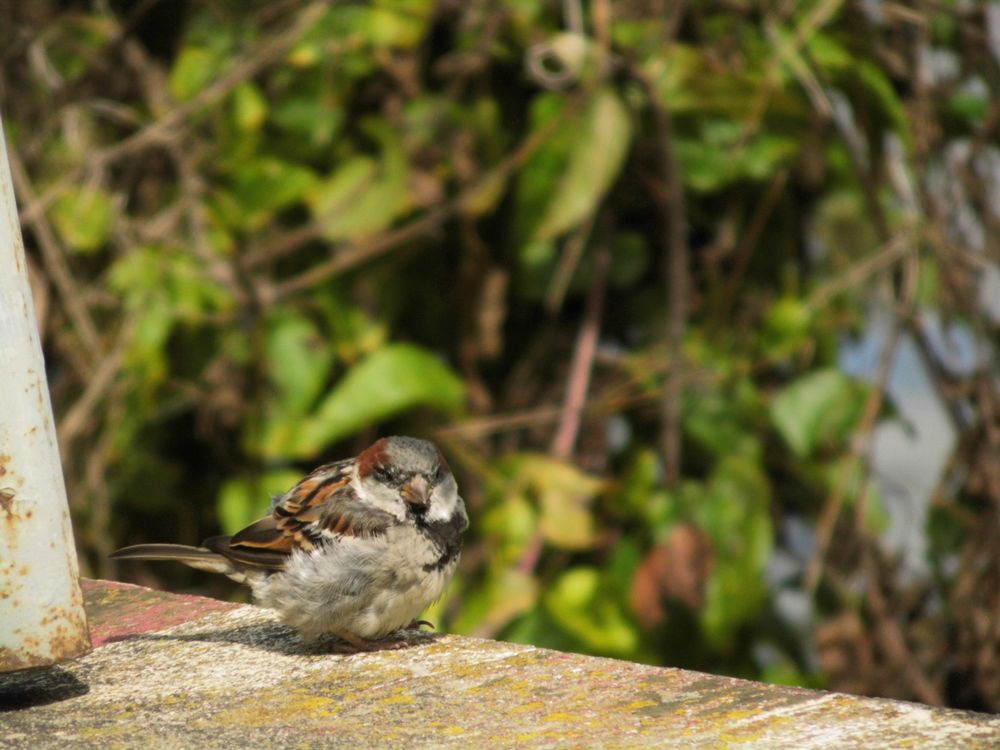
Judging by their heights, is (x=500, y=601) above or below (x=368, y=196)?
below

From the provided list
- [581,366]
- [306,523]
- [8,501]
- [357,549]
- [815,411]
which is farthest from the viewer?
[581,366]

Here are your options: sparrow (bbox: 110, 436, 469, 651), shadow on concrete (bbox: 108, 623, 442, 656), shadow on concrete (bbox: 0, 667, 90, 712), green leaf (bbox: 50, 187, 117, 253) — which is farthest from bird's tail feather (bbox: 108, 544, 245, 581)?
green leaf (bbox: 50, 187, 117, 253)

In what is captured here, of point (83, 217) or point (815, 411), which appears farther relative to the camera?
point (83, 217)

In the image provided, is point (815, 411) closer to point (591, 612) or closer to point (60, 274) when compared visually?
point (591, 612)

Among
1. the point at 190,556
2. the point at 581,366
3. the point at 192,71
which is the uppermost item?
the point at 192,71

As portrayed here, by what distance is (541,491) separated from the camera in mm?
3182

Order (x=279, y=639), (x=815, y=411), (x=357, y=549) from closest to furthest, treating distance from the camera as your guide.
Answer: (x=279, y=639), (x=357, y=549), (x=815, y=411)

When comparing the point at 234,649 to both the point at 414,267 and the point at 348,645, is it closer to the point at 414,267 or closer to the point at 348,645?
the point at 348,645

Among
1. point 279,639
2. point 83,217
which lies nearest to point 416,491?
point 279,639

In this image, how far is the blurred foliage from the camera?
3180 millimetres

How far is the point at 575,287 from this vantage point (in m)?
3.41

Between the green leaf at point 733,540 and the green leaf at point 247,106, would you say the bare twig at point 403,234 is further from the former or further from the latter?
the green leaf at point 733,540

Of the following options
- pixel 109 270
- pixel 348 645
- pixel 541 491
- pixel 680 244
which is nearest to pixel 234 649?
pixel 348 645

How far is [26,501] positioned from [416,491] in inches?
34.5
